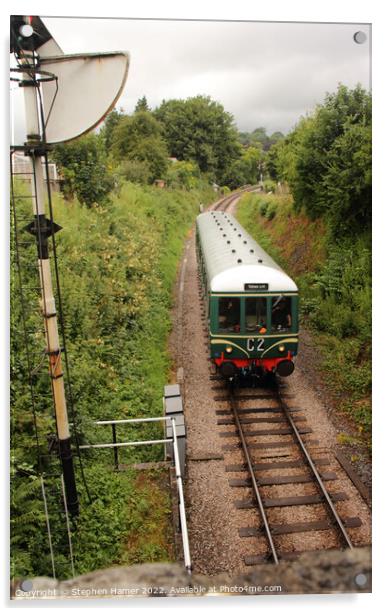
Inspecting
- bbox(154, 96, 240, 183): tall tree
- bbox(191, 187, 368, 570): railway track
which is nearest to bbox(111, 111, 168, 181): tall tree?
bbox(154, 96, 240, 183): tall tree

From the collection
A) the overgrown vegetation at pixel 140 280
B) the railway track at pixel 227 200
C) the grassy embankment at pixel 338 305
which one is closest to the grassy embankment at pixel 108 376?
the overgrown vegetation at pixel 140 280

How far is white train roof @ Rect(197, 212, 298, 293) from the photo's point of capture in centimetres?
852

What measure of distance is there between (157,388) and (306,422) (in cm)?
276

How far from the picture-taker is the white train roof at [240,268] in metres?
8.52

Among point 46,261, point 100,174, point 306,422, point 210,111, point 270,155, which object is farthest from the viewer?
point 270,155

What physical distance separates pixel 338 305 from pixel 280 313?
2.14m

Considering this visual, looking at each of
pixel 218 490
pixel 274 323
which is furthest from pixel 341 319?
pixel 218 490

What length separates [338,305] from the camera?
10.1 meters

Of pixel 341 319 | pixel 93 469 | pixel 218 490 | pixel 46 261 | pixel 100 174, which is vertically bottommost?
pixel 218 490

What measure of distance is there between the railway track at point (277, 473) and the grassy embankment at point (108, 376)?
124 centimetres

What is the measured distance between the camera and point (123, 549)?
5.30 metres

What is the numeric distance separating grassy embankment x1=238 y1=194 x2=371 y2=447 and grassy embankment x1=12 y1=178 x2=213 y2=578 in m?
3.31

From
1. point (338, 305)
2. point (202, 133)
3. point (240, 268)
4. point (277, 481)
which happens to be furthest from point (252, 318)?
point (202, 133)

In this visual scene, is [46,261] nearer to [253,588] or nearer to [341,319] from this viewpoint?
[253,588]
